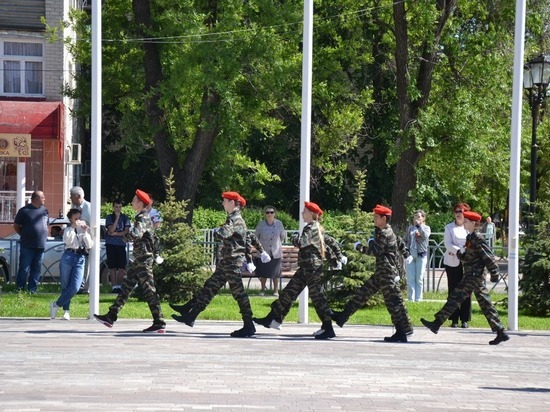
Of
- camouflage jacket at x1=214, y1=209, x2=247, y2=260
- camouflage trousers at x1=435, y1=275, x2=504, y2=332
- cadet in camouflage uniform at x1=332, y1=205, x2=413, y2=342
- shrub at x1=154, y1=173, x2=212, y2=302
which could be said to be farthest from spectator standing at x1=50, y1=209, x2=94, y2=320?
camouflage trousers at x1=435, y1=275, x2=504, y2=332

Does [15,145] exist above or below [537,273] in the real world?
above

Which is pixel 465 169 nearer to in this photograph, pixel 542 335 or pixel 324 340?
pixel 542 335

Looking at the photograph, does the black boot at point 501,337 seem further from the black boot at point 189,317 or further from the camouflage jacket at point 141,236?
the camouflage jacket at point 141,236

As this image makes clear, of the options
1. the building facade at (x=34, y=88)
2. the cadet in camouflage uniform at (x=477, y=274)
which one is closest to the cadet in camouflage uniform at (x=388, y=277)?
the cadet in camouflage uniform at (x=477, y=274)

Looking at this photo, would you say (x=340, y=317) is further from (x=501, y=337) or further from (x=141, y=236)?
(x=141, y=236)

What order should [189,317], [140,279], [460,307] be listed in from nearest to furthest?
1. [140,279]
2. [189,317]
3. [460,307]

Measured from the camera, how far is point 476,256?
55.6ft

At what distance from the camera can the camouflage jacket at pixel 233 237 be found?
55.5ft

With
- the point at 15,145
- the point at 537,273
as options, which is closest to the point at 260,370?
the point at 537,273

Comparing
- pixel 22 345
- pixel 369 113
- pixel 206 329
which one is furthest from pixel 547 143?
pixel 22 345

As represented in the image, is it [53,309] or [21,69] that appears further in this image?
[21,69]

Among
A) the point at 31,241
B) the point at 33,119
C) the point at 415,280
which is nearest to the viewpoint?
the point at 31,241

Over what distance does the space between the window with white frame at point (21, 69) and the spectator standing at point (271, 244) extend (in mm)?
16376

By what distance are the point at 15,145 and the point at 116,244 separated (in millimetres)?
14558
